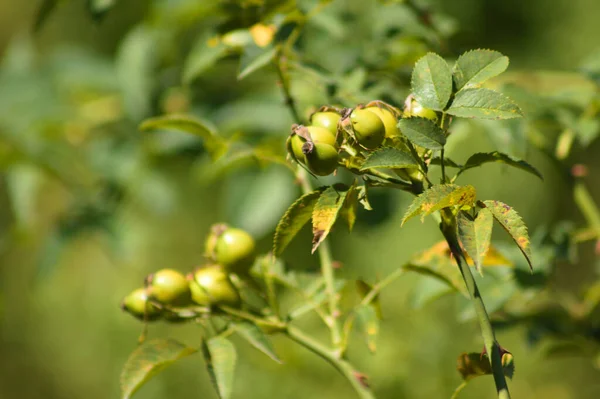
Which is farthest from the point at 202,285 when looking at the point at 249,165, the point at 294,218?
the point at 249,165

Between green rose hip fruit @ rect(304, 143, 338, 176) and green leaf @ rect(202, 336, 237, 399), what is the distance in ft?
0.71

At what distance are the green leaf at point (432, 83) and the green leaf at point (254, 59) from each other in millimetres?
291

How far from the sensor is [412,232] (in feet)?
9.00

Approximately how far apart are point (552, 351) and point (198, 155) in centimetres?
79

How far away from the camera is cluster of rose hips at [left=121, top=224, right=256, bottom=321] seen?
0.67 metres

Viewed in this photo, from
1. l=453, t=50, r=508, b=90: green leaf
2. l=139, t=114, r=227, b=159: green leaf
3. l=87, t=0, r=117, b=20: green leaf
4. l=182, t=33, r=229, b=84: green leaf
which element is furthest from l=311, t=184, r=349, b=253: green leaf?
l=87, t=0, r=117, b=20: green leaf

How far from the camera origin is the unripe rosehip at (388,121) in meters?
0.55

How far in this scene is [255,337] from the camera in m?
0.67

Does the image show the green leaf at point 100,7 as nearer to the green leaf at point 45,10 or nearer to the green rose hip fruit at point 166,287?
the green leaf at point 45,10

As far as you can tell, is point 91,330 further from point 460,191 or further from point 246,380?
point 460,191

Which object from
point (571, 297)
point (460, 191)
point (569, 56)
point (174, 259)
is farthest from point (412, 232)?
point (460, 191)

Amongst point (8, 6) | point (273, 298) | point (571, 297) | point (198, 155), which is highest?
point (8, 6)

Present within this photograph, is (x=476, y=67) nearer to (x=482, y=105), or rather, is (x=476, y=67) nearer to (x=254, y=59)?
(x=482, y=105)

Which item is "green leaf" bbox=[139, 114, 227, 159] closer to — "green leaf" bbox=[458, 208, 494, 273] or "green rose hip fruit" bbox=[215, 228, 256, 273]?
"green rose hip fruit" bbox=[215, 228, 256, 273]
